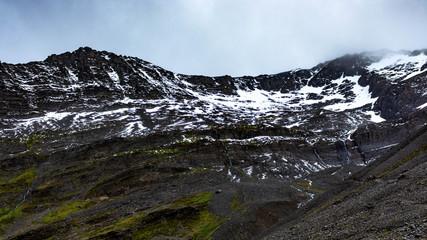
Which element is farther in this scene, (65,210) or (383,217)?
(65,210)

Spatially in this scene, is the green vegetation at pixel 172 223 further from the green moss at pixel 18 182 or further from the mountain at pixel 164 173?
the green moss at pixel 18 182

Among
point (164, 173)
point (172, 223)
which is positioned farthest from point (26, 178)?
point (172, 223)

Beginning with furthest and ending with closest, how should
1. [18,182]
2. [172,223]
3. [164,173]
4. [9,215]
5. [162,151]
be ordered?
[162,151], [164,173], [18,182], [9,215], [172,223]

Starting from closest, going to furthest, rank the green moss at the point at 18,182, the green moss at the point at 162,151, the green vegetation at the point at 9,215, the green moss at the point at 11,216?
1. the green moss at the point at 11,216
2. the green vegetation at the point at 9,215
3. the green moss at the point at 18,182
4. the green moss at the point at 162,151

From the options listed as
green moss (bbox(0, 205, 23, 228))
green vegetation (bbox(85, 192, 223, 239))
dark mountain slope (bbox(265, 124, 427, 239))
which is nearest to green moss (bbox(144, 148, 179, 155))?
green moss (bbox(0, 205, 23, 228))

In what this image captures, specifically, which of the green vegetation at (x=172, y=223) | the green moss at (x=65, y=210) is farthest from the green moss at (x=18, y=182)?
the green vegetation at (x=172, y=223)

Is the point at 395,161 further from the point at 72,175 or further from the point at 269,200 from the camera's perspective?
the point at 72,175

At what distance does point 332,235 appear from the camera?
1073 inches

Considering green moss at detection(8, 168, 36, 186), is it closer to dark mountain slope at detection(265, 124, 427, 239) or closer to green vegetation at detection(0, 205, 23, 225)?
green vegetation at detection(0, 205, 23, 225)

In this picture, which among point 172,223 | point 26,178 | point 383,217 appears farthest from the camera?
point 26,178

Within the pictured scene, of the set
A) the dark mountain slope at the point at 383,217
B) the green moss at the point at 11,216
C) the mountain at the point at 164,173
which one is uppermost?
the dark mountain slope at the point at 383,217

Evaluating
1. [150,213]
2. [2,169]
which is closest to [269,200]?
[150,213]

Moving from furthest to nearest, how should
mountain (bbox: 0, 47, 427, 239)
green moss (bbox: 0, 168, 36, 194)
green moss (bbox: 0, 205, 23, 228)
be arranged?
green moss (bbox: 0, 168, 36, 194), green moss (bbox: 0, 205, 23, 228), mountain (bbox: 0, 47, 427, 239)

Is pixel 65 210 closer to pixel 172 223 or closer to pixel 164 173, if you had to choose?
pixel 164 173
